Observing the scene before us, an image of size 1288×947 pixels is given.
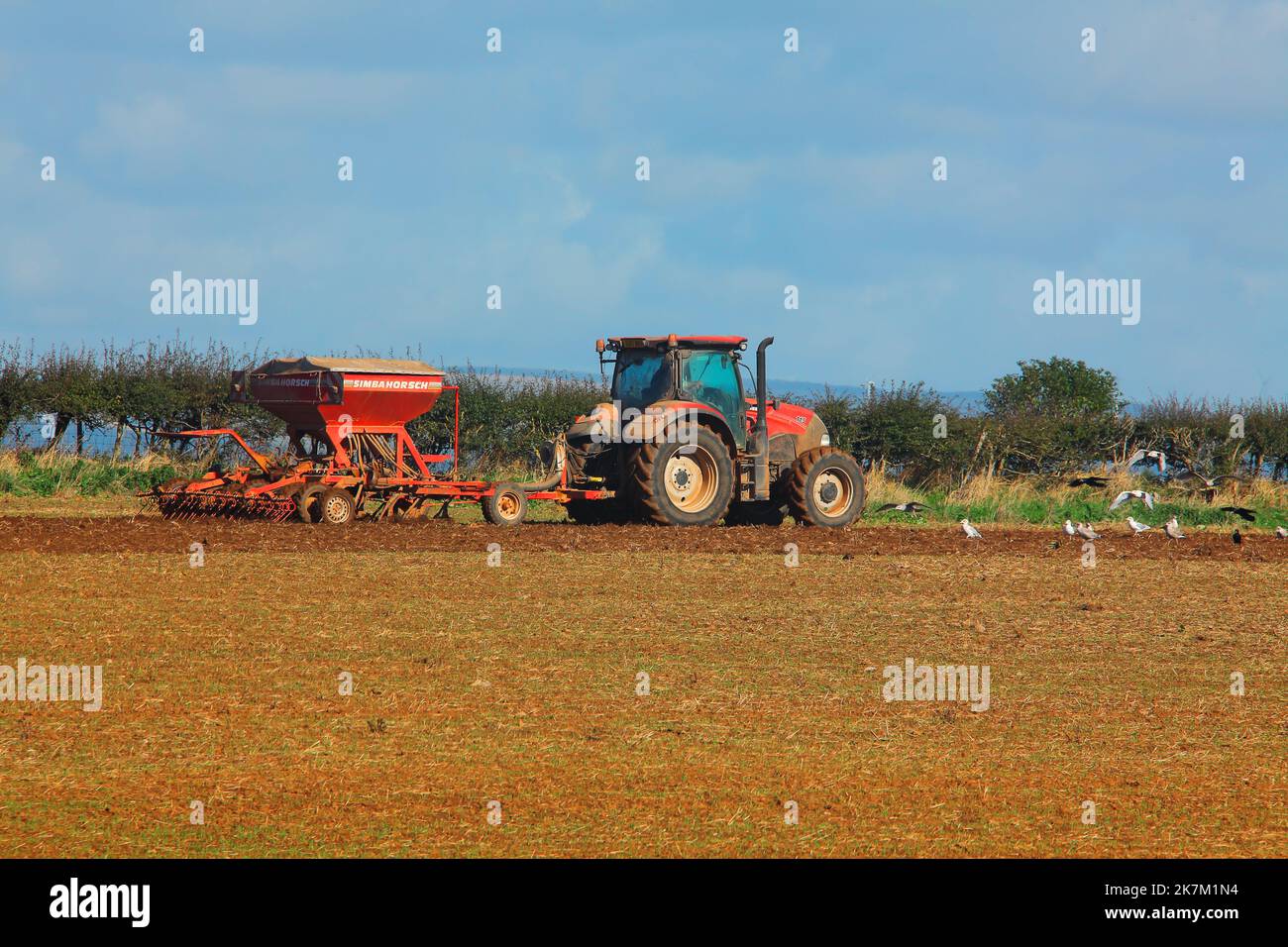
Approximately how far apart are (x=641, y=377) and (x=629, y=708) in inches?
444

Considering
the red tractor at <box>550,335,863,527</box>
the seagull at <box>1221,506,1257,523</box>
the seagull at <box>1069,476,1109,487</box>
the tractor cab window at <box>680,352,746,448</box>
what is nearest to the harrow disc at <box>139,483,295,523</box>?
the red tractor at <box>550,335,863,527</box>

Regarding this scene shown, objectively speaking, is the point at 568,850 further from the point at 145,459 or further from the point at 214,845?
the point at 145,459

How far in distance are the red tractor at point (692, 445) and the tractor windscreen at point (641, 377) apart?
13 millimetres

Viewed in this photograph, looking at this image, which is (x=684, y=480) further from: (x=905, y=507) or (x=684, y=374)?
(x=905, y=507)

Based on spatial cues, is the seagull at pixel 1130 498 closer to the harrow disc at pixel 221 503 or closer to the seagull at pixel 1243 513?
the seagull at pixel 1243 513

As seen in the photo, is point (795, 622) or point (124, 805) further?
point (795, 622)

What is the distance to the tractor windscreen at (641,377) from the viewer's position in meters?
19.9

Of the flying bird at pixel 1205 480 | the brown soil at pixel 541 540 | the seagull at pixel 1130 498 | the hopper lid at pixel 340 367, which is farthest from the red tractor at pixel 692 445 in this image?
the flying bird at pixel 1205 480

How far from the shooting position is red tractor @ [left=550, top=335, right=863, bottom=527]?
19.5 m

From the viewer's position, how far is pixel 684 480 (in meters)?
20.0

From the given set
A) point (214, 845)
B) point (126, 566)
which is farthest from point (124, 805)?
point (126, 566)

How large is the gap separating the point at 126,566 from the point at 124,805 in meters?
8.67

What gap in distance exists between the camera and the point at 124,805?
700cm

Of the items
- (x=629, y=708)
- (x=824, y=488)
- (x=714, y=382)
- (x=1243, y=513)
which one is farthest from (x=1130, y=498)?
(x=629, y=708)
